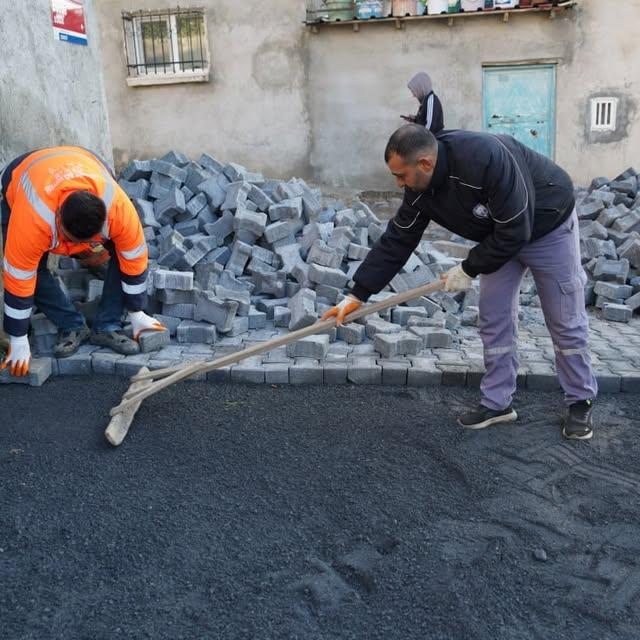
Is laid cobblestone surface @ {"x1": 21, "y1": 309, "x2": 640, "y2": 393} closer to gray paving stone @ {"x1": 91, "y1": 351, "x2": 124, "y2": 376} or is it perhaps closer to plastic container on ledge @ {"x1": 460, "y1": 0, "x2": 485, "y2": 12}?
gray paving stone @ {"x1": 91, "y1": 351, "x2": 124, "y2": 376}

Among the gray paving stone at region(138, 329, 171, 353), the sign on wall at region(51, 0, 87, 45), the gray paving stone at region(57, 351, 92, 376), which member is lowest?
the gray paving stone at region(57, 351, 92, 376)

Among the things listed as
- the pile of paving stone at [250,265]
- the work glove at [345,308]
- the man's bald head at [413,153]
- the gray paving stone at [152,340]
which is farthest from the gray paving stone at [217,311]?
the man's bald head at [413,153]

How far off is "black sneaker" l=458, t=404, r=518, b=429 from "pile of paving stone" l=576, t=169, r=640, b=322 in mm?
2370

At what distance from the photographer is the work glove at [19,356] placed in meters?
4.32

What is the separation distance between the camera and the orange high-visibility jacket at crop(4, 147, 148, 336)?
4023 millimetres

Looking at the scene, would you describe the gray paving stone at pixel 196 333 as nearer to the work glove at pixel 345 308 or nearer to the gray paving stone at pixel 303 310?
the gray paving stone at pixel 303 310

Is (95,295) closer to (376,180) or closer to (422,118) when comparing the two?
(422,118)

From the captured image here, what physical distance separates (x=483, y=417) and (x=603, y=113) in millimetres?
9068

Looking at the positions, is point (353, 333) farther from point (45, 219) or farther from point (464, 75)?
point (464, 75)

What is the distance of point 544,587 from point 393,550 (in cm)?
61

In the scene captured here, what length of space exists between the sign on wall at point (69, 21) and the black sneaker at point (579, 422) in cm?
492

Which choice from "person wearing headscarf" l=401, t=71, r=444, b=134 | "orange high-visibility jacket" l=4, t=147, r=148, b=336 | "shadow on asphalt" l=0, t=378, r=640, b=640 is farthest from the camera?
"person wearing headscarf" l=401, t=71, r=444, b=134

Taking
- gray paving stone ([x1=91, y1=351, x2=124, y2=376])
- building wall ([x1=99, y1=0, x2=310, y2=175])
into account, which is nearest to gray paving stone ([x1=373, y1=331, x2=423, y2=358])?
gray paving stone ([x1=91, y1=351, x2=124, y2=376])

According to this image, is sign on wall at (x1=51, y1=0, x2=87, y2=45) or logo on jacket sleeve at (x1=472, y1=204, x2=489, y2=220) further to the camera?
sign on wall at (x1=51, y1=0, x2=87, y2=45)
